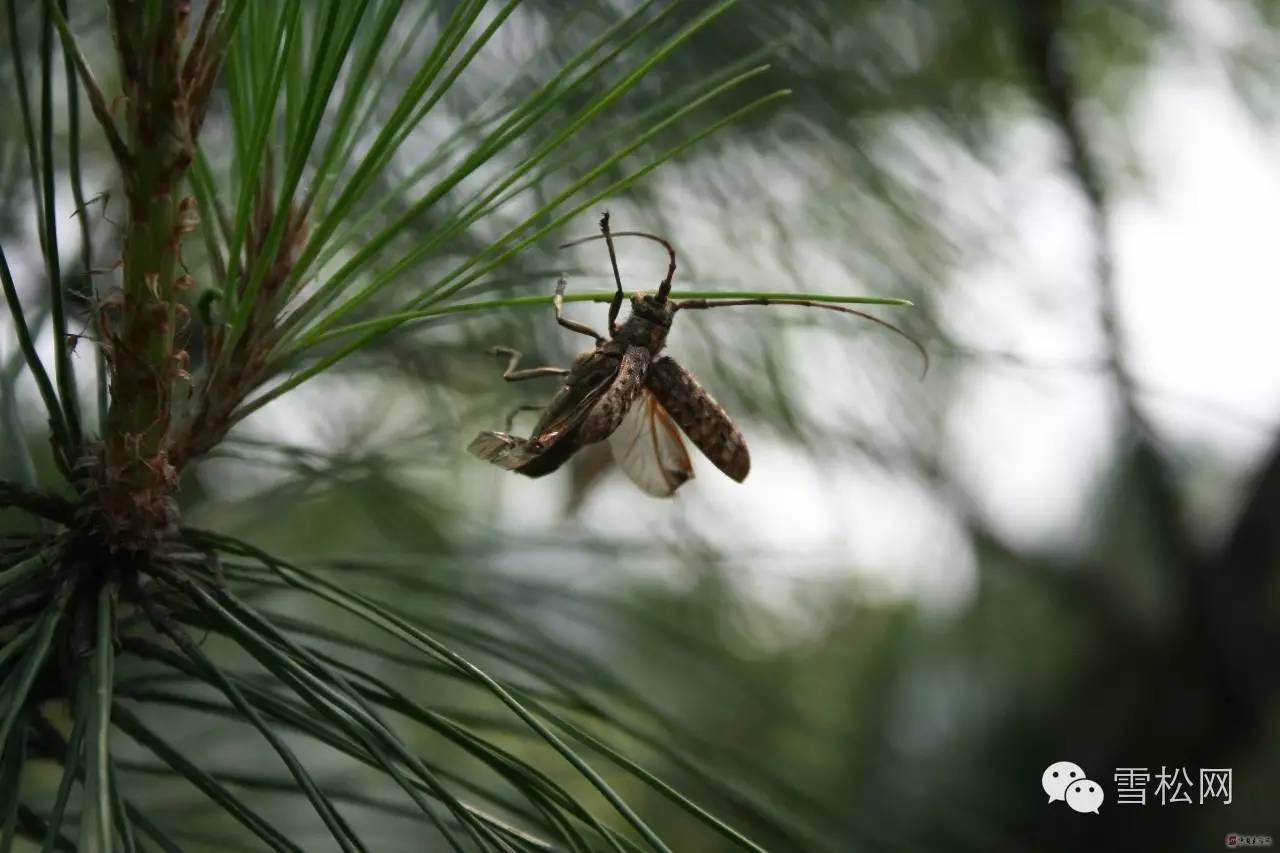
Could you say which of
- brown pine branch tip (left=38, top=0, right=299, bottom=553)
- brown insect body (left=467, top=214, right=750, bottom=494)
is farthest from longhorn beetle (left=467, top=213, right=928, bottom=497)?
brown pine branch tip (left=38, top=0, right=299, bottom=553)

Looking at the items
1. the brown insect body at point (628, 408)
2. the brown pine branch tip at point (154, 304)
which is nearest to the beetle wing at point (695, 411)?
the brown insect body at point (628, 408)

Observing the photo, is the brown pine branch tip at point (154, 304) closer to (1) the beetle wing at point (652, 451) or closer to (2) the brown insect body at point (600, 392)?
(2) the brown insect body at point (600, 392)

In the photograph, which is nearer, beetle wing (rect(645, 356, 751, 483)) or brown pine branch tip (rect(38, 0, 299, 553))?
brown pine branch tip (rect(38, 0, 299, 553))

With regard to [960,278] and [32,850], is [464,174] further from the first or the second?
[32,850]

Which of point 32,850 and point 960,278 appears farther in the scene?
point 32,850

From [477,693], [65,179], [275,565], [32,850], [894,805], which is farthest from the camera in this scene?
[477,693]

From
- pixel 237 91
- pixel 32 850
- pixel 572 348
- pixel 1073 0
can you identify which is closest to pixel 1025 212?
pixel 1073 0

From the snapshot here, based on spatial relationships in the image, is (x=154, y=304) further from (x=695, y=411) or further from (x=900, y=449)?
(x=900, y=449)

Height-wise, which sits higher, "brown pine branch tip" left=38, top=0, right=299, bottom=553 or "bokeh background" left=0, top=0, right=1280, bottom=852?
"bokeh background" left=0, top=0, right=1280, bottom=852

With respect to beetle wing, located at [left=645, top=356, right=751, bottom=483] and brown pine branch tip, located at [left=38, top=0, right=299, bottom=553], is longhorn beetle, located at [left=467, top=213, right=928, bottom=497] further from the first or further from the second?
brown pine branch tip, located at [left=38, top=0, right=299, bottom=553]
